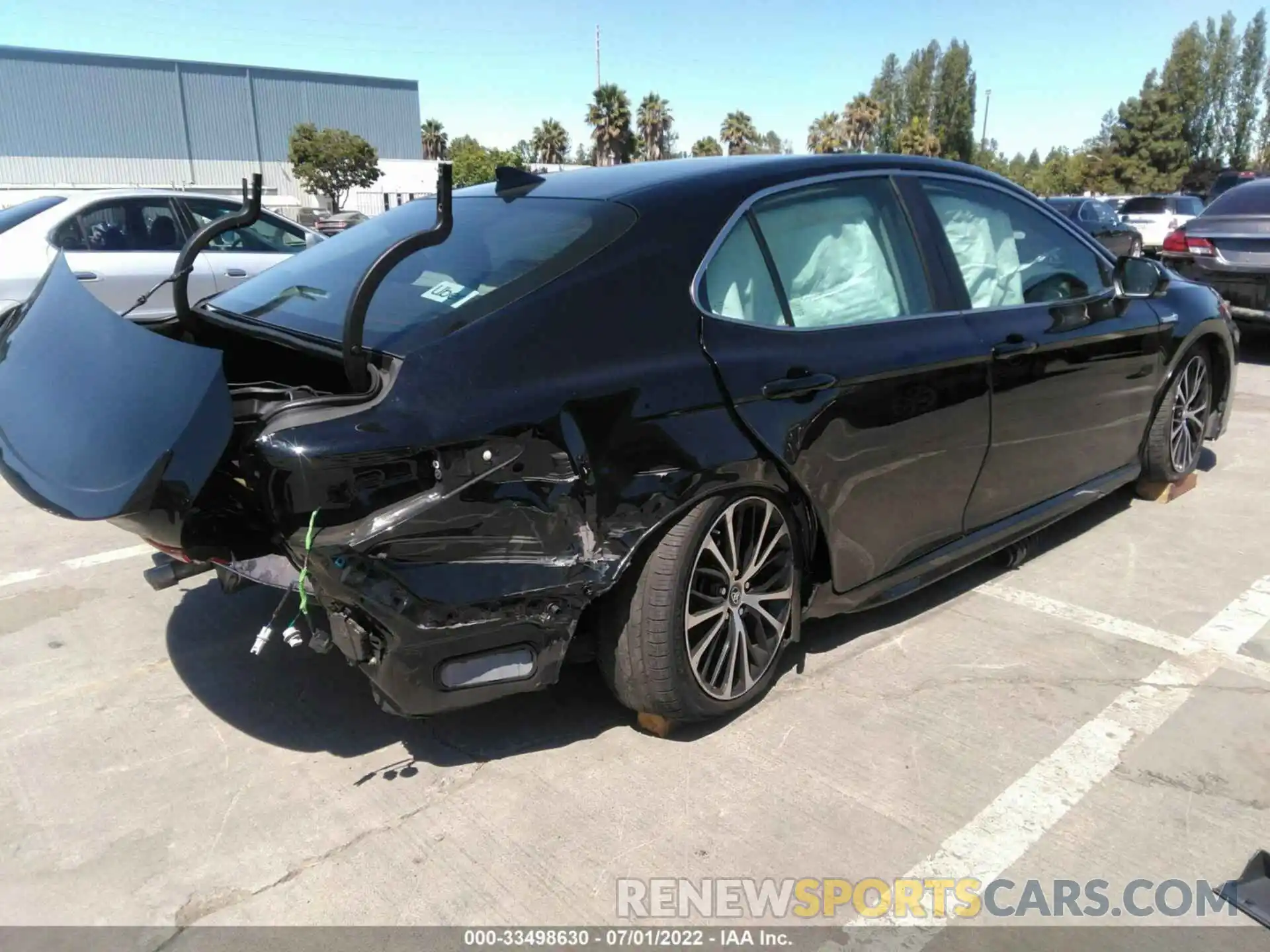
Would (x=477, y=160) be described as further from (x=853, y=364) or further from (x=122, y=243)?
(x=853, y=364)

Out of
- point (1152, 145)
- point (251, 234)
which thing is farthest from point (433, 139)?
point (251, 234)

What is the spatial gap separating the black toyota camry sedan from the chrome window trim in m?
0.01

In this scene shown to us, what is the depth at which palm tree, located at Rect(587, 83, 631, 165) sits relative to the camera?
58.2 m

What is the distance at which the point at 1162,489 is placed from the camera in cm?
498

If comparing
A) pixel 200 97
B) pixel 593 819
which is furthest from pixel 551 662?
pixel 200 97

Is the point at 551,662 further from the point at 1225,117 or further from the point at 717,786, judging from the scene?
the point at 1225,117

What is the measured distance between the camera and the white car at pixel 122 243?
23.0ft

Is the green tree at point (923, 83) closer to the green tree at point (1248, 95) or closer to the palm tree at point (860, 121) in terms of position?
the palm tree at point (860, 121)

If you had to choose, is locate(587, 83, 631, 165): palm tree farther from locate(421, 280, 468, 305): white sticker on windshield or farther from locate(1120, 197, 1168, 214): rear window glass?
locate(421, 280, 468, 305): white sticker on windshield

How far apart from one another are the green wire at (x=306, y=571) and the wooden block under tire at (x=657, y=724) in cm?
100

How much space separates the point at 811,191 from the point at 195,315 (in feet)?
6.71

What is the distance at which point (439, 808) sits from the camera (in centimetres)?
257

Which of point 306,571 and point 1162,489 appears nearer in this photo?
point 306,571

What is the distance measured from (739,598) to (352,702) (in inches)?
50.5
